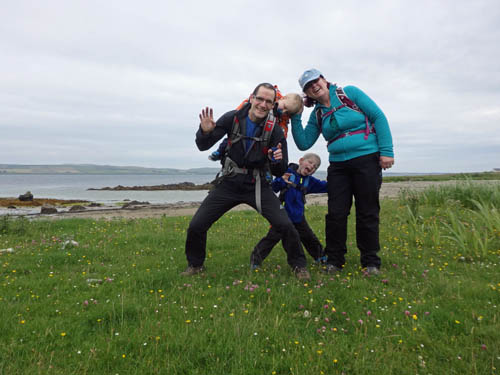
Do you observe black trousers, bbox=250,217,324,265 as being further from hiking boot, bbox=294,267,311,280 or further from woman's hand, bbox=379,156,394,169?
woman's hand, bbox=379,156,394,169

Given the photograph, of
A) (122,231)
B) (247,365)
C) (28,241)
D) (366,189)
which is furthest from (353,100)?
(28,241)

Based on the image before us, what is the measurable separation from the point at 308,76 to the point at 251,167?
1.90m

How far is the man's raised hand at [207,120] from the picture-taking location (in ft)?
17.4

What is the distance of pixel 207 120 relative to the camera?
532 centimetres

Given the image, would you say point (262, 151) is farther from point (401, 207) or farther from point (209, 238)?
point (401, 207)

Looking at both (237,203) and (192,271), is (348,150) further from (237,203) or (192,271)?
(192,271)

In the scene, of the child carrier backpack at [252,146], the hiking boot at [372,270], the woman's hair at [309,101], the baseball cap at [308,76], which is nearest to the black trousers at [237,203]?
the child carrier backpack at [252,146]

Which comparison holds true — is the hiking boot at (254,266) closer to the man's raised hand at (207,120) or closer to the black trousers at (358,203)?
the black trousers at (358,203)

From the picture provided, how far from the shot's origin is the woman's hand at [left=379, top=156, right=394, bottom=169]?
547cm

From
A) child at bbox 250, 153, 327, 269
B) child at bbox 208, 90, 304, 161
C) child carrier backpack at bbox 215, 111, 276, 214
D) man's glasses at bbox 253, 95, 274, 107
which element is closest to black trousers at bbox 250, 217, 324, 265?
child at bbox 250, 153, 327, 269

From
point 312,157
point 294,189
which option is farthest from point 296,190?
point 312,157

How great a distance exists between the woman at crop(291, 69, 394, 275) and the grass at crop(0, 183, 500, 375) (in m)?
0.62

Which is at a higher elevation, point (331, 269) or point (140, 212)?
point (331, 269)

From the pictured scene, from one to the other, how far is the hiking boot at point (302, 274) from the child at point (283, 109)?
2430mm
